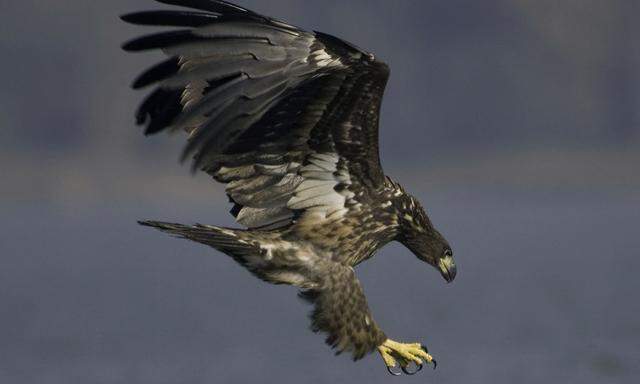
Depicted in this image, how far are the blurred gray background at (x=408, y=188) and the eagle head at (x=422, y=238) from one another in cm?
1570

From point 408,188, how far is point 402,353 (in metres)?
96.8

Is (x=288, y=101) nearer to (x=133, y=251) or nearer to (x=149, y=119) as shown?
(x=149, y=119)

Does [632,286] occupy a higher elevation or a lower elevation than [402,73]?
higher

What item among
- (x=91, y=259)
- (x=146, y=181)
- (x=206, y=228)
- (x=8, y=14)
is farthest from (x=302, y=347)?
(x=8, y=14)

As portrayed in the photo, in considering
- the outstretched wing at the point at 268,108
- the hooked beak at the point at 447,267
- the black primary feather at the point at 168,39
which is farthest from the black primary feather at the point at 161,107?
the hooked beak at the point at 447,267

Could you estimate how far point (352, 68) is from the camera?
12.1 metres

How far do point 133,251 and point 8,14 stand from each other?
→ 5639 centimetres

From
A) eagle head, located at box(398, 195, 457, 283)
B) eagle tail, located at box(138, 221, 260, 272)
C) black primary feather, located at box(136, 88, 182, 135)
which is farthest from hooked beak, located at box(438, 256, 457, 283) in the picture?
black primary feather, located at box(136, 88, 182, 135)

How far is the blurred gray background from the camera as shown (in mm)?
35969

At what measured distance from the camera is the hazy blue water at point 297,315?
107 feet

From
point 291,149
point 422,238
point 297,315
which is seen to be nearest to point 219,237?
point 291,149

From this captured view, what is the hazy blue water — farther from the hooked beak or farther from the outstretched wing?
the outstretched wing

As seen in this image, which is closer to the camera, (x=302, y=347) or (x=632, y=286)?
(x=302, y=347)

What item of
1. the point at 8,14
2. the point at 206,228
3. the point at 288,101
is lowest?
the point at 8,14
